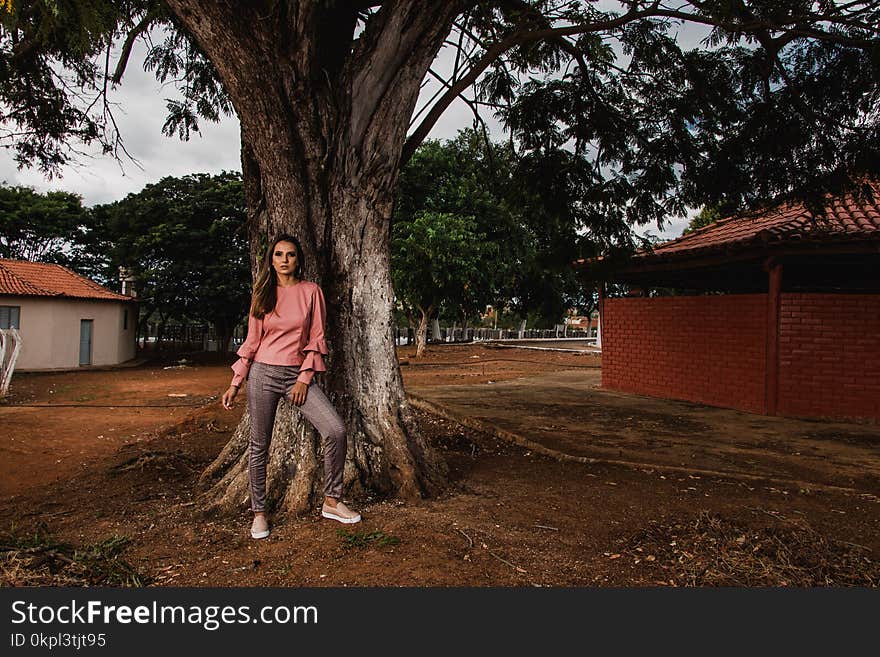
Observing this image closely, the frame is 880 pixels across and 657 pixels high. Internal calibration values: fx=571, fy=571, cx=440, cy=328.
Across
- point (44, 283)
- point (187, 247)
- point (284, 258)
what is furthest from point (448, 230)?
point (284, 258)

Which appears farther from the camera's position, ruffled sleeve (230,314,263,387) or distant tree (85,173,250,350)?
distant tree (85,173,250,350)

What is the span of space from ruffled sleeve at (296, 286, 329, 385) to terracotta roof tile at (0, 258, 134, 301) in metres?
21.8

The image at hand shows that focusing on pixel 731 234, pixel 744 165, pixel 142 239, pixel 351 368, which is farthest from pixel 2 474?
pixel 142 239

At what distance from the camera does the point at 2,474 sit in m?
5.84

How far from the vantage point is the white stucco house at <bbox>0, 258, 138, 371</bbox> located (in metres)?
20.6

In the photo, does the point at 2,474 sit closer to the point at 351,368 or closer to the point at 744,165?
the point at 351,368

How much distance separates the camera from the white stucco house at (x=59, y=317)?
67.5 ft

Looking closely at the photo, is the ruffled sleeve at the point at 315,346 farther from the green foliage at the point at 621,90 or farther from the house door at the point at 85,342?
the house door at the point at 85,342

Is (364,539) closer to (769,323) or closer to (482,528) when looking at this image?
(482,528)

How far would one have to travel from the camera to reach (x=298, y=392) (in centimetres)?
338

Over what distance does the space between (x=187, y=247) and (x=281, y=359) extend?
23.3 metres

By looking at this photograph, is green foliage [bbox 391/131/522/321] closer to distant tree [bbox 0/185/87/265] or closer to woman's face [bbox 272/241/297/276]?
woman's face [bbox 272/241/297/276]

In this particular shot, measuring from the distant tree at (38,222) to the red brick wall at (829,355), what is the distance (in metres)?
32.3

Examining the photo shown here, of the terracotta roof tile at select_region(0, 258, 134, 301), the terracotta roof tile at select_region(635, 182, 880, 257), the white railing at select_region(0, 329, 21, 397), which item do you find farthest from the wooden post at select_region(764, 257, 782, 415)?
the terracotta roof tile at select_region(0, 258, 134, 301)
